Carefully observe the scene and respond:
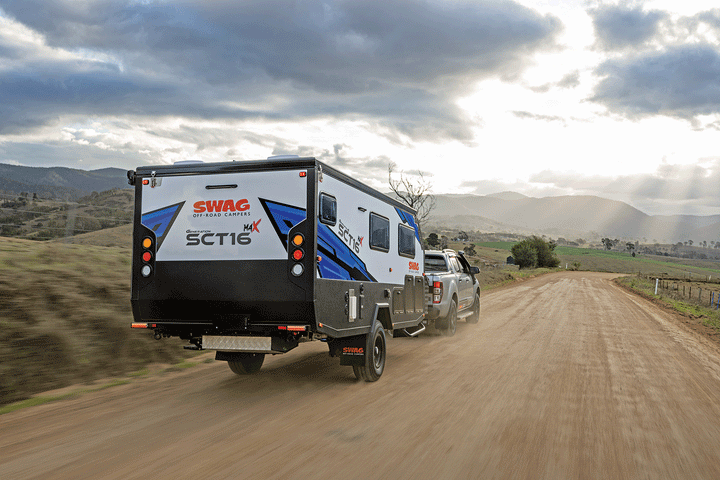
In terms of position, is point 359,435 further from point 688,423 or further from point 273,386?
point 688,423

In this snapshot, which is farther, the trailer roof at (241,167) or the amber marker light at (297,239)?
the trailer roof at (241,167)

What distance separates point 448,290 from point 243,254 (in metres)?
7.70

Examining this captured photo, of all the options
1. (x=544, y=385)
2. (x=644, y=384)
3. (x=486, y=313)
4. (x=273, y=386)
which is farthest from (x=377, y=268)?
(x=486, y=313)

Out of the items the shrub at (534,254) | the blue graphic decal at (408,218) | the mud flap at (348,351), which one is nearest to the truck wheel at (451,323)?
the blue graphic decal at (408,218)

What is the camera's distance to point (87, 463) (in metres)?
4.59

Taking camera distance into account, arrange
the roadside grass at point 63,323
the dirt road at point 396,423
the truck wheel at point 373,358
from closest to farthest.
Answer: the dirt road at point 396,423 → the roadside grass at point 63,323 → the truck wheel at point 373,358

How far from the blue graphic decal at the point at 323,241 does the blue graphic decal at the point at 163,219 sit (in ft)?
3.91

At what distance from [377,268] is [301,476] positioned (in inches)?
187

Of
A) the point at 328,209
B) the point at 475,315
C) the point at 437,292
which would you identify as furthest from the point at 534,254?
the point at 328,209

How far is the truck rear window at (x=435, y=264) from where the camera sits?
14.3 meters

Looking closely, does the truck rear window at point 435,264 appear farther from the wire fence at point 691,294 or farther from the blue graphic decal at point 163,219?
the wire fence at point 691,294

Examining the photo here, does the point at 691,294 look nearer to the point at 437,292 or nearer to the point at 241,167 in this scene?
the point at 437,292

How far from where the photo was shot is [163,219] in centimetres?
708

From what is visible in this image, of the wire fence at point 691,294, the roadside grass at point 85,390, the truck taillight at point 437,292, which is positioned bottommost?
the wire fence at point 691,294
